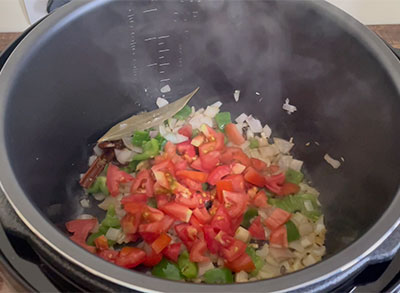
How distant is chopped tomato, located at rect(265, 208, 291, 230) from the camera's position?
1.28m

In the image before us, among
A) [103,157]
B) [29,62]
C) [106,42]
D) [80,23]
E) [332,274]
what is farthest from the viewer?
[103,157]

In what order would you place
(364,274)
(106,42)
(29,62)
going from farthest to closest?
(106,42) → (29,62) → (364,274)

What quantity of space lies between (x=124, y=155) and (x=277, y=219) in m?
0.53

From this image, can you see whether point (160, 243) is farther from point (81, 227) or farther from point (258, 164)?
point (258, 164)

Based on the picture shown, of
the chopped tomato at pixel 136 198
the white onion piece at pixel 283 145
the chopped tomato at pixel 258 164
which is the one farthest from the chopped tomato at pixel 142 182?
the white onion piece at pixel 283 145

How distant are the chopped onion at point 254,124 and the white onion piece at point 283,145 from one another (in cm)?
8

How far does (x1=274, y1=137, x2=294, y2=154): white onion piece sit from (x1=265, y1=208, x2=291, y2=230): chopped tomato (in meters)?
0.28

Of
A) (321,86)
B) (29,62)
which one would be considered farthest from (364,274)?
(29,62)

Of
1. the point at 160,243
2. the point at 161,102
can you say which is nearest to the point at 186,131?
the point at 161,102

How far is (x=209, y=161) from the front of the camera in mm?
1406

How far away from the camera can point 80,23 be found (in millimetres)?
1215

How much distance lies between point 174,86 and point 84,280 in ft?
2.95

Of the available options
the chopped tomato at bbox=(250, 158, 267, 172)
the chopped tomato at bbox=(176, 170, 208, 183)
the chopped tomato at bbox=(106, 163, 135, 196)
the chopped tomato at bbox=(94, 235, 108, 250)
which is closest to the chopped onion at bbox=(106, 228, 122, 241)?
the chopped tomato at bbox=(94, 235, 108, 250)

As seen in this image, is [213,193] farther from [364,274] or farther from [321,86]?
[364,274]
